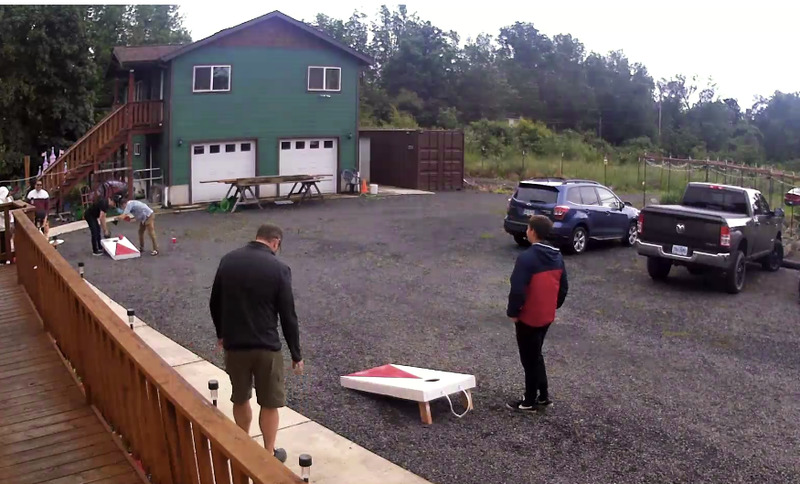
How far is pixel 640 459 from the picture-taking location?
→ 257 inches

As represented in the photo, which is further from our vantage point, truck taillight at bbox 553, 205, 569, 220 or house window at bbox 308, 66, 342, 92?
house window at bbox 308, 66, 342, 92

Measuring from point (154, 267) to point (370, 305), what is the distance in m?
5.21

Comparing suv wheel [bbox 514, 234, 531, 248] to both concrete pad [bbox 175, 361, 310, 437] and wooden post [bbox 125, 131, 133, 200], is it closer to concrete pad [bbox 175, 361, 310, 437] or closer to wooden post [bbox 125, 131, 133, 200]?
concrete pad [bbox 175, 361, 310, 437]

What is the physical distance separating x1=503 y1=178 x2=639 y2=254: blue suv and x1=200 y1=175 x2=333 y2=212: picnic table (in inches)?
425

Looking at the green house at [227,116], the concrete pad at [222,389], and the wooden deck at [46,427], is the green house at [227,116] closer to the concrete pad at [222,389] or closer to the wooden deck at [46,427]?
the concrete pad at [222,389]

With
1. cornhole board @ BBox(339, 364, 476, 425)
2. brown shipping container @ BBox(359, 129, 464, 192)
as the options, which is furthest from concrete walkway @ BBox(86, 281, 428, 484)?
brown shipping container @ BBox(359, 129, 464, 192)

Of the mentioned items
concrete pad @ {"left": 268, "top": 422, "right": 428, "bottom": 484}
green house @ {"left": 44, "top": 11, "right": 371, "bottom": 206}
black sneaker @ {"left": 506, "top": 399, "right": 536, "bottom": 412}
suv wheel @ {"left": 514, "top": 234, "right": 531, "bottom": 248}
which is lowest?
concrete pad @ {"left": 268, "top": 422, "right": 428, "bottom": 484}

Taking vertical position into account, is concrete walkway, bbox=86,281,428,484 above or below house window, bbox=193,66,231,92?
below

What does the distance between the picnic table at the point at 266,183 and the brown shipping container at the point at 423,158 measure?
383 cm

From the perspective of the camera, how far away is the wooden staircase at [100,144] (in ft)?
77.6

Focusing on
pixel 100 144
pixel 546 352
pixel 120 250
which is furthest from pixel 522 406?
pixel 100 144

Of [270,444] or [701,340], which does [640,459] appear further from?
[701,340]

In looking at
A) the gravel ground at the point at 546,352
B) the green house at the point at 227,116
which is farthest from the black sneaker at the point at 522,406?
the green house at the point at 227,116

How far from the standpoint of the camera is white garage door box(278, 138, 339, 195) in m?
28.7
